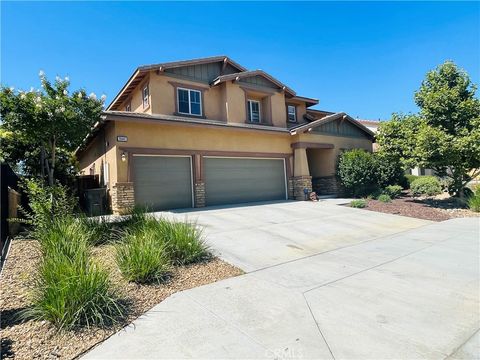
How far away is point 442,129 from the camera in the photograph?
1407 centimetres

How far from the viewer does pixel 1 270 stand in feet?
17.7

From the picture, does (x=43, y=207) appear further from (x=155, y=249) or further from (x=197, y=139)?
(x=197, y=139)

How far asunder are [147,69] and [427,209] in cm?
1509

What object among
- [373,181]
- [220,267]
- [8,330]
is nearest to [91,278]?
[8,330]

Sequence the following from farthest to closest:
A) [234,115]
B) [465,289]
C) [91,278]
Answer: [234,115], [465,289], [91,278]

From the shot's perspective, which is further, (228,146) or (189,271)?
(228,146)

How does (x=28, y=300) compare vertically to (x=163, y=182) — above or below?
below

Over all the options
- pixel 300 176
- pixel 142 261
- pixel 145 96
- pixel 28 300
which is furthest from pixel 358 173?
pixel 28 300

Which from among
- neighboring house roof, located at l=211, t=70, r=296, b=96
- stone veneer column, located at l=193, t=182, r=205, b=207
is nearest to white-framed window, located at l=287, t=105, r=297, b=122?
neighboring house roof, located at l=211, t=70, r=296, b=96

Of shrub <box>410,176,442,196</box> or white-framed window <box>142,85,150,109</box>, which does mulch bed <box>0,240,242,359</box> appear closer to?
white-framed window <box>142,85,150,109</box>

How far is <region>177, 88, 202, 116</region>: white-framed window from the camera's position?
15.1 metres

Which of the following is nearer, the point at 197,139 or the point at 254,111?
the point at 197,139

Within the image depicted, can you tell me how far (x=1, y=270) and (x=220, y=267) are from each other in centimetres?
418

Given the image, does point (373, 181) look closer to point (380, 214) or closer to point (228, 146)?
point (380, 214)
